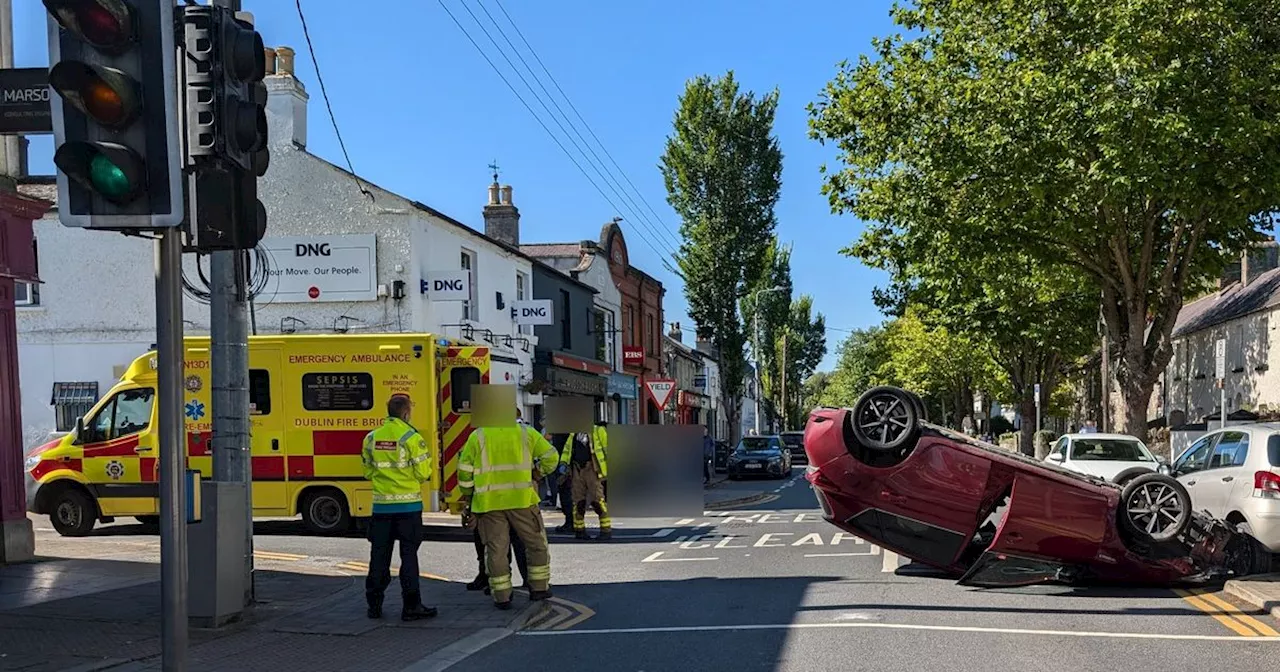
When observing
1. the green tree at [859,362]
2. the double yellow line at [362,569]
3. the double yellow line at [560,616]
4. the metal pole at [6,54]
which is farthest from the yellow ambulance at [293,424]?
the green tree at [859,362]

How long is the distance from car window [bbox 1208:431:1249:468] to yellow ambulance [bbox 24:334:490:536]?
29.5 ft

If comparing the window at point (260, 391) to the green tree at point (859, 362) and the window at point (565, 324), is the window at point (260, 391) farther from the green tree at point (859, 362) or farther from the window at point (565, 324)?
the green tree at point (859, 362)

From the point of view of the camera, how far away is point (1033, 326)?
27578mm

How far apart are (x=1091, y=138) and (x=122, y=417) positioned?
14.5m

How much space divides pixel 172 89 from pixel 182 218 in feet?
1.78

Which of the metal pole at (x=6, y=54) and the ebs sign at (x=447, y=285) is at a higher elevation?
the metal pole at (x=6, y=54)

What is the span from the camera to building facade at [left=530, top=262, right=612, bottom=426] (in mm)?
29028

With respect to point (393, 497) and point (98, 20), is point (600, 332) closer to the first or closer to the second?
point (393, 497)

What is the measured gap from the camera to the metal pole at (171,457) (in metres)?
4.43

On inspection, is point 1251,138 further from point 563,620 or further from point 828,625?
point 563,620

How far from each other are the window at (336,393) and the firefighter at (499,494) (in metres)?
6.10

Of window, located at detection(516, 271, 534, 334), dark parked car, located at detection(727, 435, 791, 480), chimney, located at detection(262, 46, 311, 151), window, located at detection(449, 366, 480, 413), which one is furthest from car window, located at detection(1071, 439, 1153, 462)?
chimney, located at detection(262, 46, 311, 151)

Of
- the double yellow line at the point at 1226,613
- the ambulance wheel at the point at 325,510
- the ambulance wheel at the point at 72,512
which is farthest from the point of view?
the ambulance wheel at the point at 325,510

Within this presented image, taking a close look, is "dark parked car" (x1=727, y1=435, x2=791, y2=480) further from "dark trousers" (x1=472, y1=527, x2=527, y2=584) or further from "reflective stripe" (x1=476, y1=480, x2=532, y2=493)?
"reflective stripe" (x1=476, y1=480, x2=532, y2=493)
